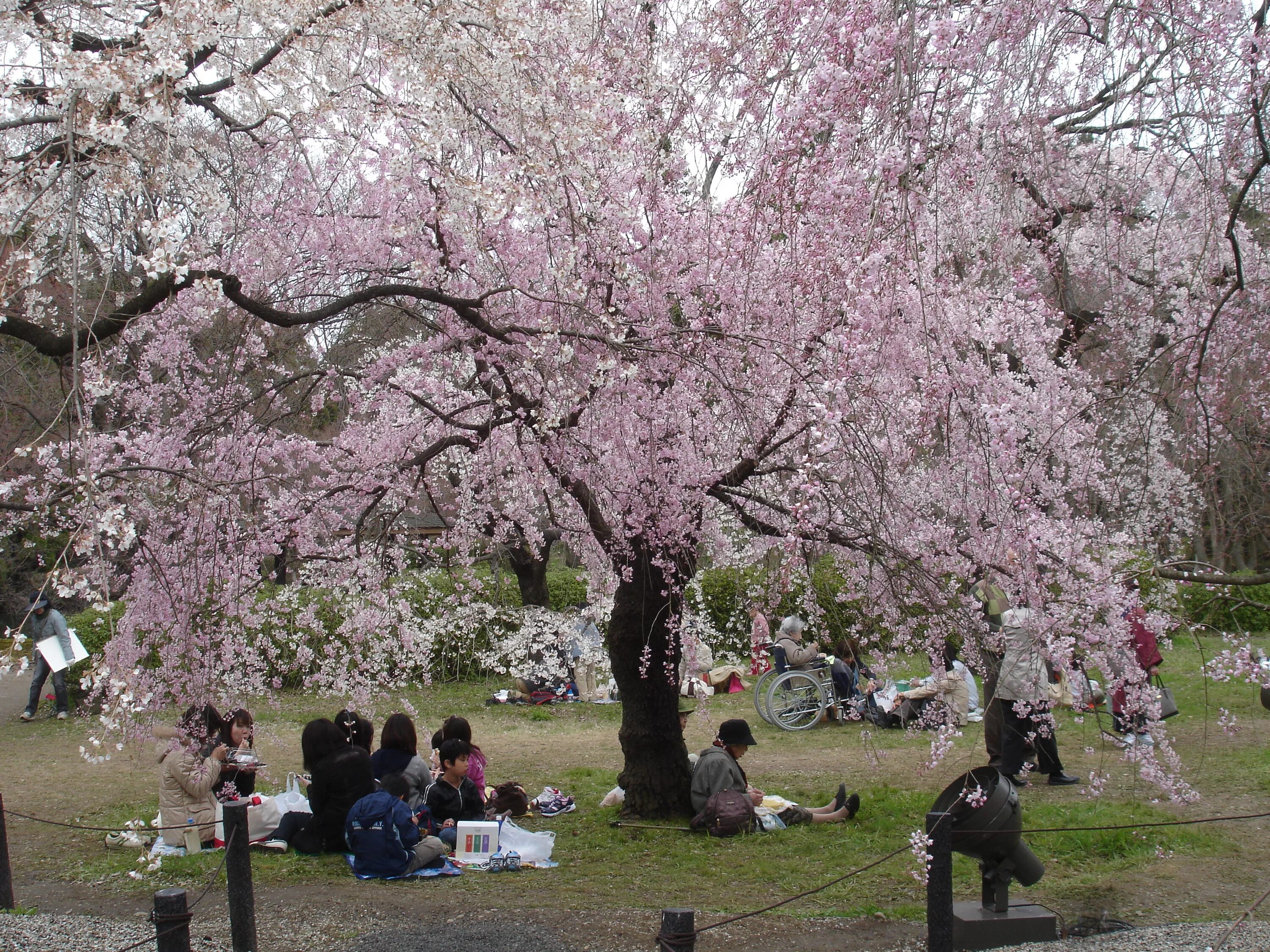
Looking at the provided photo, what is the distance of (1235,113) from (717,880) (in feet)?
14.2

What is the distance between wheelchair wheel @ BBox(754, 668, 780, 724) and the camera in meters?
10.3

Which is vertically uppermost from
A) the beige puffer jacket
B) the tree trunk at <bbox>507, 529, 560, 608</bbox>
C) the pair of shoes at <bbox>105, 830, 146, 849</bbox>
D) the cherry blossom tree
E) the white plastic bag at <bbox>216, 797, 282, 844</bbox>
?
the cherry blossom tree

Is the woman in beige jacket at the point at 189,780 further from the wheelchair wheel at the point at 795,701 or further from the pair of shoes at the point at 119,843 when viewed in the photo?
the wheelchair wheel at the point at 795,701

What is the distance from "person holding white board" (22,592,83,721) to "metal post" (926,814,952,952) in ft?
29.4

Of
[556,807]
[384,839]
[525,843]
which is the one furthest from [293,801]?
[556,807]

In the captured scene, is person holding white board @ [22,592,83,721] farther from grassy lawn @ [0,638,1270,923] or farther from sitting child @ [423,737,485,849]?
sitting child @ [423,737,485,849]

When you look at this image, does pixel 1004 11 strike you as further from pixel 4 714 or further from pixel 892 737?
pixel 4 714

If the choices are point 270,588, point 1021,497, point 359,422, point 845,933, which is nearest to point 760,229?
point 1021,497

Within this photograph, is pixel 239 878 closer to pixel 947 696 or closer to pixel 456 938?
pixel 456 938

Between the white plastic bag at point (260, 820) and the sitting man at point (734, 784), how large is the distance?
8.89 ft

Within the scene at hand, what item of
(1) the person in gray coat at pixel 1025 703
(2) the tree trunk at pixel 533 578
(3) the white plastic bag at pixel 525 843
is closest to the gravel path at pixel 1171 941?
(1) the person in gray coat at pixel 1025 703

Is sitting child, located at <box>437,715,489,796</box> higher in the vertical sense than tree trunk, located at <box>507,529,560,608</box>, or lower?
lower

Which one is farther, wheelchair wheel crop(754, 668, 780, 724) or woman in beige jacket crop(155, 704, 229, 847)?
wheelchair wheel crop(754, 668, 780, 724)

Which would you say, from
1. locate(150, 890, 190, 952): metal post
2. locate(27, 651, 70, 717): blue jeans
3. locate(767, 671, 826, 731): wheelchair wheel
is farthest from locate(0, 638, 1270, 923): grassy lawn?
locate(150, 890, 190, 952): metal post
